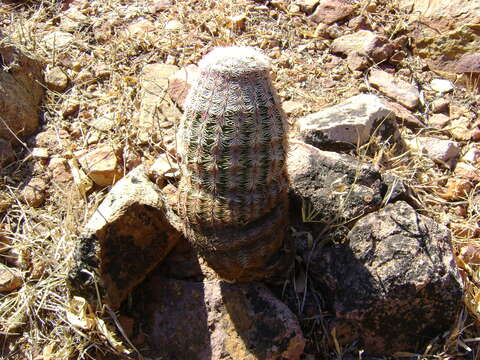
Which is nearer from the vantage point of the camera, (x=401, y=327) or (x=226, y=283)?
(x=401, y=327)

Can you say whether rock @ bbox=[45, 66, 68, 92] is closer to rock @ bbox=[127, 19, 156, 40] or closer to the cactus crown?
rock @ bbox=[127, 19, 156, 40]

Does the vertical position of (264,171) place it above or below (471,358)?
above

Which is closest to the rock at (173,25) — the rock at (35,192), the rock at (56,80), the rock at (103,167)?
the rock at (56,80)

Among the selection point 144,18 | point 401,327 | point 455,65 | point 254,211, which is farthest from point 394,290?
point 144,18

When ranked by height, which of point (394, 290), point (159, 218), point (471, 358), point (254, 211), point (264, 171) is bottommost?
point (471, 358)

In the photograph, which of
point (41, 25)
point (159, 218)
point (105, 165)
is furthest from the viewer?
point (41, 25)

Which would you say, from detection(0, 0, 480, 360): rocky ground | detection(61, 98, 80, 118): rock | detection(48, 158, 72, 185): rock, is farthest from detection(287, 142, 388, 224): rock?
detection(61, 98, 80, 118): rock

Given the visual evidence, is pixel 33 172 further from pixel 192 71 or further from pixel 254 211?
pixel 254 211

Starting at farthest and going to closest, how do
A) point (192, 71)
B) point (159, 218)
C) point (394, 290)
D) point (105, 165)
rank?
point (192, 71) → point (105, 165) → point (159, 218) → point (394, 290)
